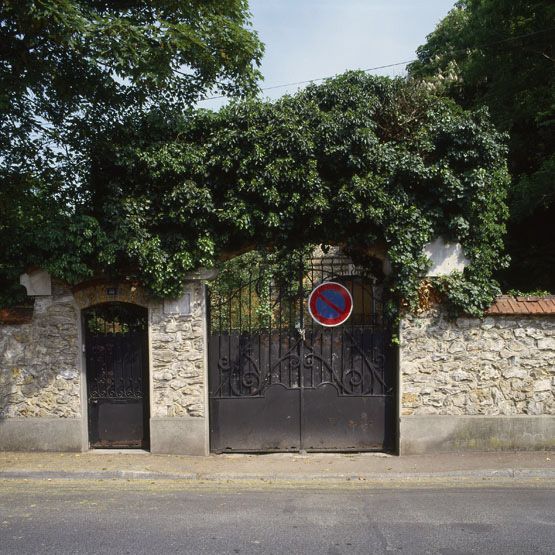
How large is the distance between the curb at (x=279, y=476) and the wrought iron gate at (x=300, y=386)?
1.11 metres

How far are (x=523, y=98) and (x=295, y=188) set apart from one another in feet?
27.5

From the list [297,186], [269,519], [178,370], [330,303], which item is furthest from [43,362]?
[297,186]

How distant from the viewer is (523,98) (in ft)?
44.5

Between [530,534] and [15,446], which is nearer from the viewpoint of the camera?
[530,534]

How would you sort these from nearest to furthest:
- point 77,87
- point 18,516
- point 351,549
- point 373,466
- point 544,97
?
1. point 351,549
2. point 18,516
3. point 373,466
4. point 77,87
5. point 544,97

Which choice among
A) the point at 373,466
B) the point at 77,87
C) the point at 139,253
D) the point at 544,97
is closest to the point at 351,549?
the point at 373,466

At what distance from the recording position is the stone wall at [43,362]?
8.62 m

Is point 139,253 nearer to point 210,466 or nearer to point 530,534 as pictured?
point 210,466

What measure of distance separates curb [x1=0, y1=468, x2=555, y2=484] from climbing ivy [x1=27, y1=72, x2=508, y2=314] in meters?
2.32

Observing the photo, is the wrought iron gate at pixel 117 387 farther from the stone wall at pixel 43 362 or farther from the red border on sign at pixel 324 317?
the red border on sign at pixel 324 317

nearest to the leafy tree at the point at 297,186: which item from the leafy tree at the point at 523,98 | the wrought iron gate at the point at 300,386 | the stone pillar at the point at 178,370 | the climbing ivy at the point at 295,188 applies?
the climbing ivy at the point at 295,188

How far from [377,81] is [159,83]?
3.33 meters

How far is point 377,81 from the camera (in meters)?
8.73

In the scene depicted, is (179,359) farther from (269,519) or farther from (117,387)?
(269,519)
